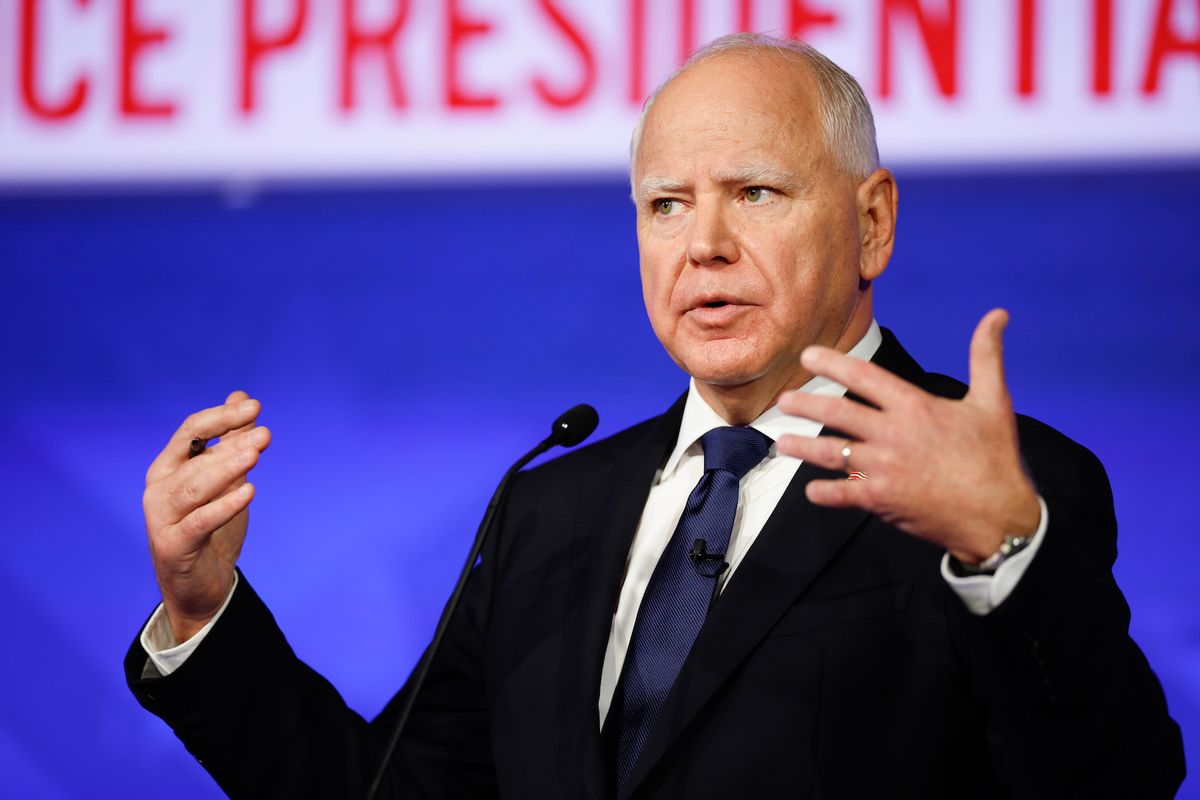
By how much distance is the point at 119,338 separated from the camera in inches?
108

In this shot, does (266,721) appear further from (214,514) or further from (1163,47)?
(1163,47)

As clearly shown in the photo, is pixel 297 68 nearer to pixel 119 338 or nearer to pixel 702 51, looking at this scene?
pixel 119 338

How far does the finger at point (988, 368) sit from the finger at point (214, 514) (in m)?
0.78

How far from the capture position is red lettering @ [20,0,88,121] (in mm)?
2719

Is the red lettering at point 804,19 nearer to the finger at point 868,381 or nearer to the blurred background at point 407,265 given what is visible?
the blurred background at point 407,265

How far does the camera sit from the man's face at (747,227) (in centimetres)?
172

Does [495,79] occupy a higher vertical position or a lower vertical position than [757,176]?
higher

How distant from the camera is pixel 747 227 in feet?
5.67

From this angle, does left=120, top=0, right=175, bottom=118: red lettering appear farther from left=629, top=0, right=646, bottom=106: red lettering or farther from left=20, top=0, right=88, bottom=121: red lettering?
left=629, top=0, right=646, bottom=106: red lettering

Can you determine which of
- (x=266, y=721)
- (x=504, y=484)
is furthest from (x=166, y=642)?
(x=504, y=484)

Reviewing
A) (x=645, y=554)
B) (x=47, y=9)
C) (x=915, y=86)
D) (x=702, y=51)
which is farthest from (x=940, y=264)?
(x=47, y=9)

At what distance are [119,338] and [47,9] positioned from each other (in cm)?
69

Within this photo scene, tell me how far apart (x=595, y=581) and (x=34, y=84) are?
1.74 metres

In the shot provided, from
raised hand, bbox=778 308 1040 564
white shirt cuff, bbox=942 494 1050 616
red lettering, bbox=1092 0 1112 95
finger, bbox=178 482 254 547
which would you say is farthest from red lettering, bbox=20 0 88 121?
white shirt cuff, bbox=942 494 1050 616
